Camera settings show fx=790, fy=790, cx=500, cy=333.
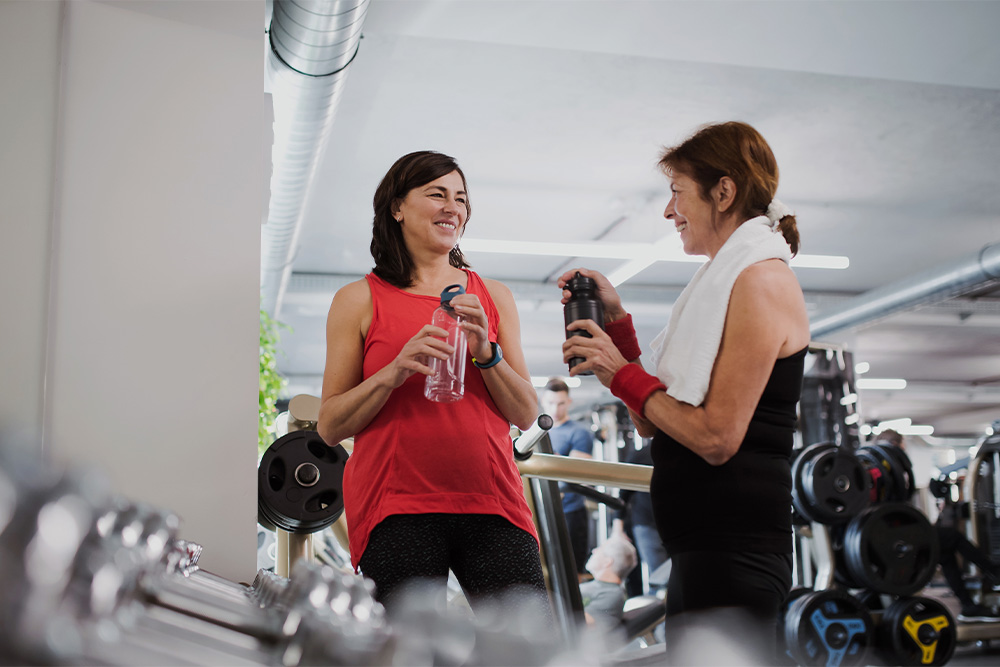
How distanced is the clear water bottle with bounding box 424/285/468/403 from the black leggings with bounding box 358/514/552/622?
0.64ft

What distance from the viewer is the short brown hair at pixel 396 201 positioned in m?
1.48

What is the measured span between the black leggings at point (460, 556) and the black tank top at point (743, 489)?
256 millimetres

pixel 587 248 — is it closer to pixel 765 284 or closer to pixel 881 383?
pixel 765 284

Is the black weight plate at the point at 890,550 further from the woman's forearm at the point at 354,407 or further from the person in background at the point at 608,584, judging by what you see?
the woman's forearm at the point at 354,407

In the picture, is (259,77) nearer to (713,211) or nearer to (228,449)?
(228,449)

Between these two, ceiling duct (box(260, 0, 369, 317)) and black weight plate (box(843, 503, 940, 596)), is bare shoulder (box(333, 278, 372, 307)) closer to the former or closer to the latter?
ceiling duct (box(260, 0, 369, 317))

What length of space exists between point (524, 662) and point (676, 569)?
75 centimetres

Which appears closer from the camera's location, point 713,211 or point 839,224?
point 713,211

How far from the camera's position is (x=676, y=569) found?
1.09 metres

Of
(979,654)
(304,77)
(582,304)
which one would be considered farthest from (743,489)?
(979,654)

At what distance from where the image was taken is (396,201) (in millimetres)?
1507

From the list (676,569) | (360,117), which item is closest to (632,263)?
(360,117)

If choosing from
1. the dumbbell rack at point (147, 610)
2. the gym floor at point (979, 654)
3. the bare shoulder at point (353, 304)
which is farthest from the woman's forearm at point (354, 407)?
the gym floor at point (979, 654)

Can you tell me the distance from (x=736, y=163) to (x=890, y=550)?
410cm
